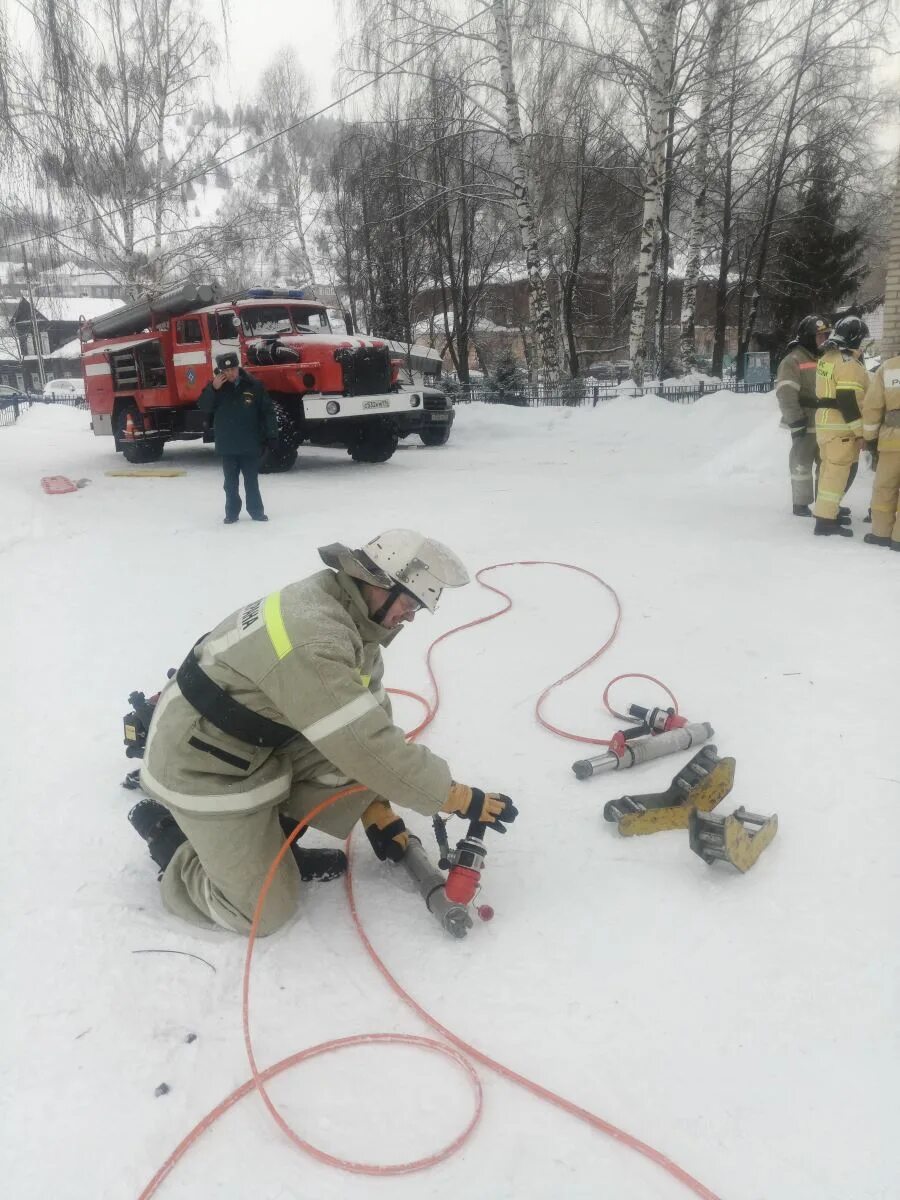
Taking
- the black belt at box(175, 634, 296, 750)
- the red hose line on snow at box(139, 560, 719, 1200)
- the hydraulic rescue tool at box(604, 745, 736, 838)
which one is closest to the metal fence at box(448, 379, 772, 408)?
the hydraulic rescue tool at box(604, 745, 736, 838)

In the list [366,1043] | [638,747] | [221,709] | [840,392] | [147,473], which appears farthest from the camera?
[147,473]

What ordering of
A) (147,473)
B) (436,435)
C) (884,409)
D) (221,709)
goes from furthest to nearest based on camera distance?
(436,435) → (147,473) → (884,409) → (221,709)

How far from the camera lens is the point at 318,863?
8.98ft

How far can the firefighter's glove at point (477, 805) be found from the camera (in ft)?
7.68

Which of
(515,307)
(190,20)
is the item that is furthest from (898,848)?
(515,307)

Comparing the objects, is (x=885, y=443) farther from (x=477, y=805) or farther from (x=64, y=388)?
(x=64, y=388)

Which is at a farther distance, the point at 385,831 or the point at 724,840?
the point at 385,831

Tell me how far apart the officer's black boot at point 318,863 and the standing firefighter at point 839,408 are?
16.6ft

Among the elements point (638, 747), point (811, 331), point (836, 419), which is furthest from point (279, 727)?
point (811, 331)

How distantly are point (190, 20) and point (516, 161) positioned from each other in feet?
24.1

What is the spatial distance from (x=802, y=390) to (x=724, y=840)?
5314mm

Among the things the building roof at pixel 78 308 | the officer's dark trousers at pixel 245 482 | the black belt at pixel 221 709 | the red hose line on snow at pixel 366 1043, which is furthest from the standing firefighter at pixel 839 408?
the building roof at pixel 78 308

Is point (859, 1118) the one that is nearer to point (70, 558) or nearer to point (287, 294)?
point (70, 558)

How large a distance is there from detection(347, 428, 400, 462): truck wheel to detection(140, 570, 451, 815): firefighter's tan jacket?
8549mm
